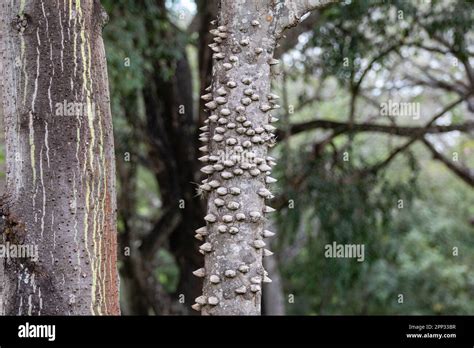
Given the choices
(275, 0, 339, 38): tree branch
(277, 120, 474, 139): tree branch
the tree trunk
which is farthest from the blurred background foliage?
the tree trunk

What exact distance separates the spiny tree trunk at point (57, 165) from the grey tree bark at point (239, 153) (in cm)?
40

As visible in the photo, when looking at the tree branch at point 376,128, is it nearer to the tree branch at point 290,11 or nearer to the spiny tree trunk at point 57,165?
the tree branch at point 290,11

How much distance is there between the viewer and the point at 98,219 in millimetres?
2996

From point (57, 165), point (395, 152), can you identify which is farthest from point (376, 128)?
point (57, 165)

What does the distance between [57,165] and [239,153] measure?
73cm

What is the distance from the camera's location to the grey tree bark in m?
3.06

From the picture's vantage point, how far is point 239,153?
125 inches

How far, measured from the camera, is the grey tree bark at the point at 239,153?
306cm

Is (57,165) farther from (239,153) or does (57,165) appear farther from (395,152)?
(395,152)

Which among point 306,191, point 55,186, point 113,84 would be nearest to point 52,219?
point 55,186

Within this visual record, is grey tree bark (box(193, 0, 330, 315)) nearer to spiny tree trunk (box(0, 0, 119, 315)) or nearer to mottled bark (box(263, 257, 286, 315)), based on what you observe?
spiny tree trunk (box(0, 0, 119, 315))
